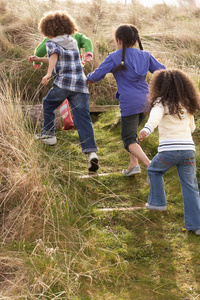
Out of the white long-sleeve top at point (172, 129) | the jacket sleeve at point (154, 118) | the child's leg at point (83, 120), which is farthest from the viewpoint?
the child's leg at point (83, 120)

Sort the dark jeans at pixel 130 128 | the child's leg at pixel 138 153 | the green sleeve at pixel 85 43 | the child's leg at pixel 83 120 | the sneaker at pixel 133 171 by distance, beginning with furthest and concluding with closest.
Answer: the green sleeve at pixel 85 43, the child's leg at pixel 83 120, the sneaker at pixel 133 171, the dark jeans at pixel 130 128, the child's leg at pixel 138 153

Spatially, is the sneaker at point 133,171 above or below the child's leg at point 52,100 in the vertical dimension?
below

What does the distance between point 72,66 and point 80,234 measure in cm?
222

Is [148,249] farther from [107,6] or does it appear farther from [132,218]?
[107,6]

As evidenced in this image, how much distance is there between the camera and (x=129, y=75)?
13.8 feet

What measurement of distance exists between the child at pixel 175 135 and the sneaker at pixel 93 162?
3.62 ft

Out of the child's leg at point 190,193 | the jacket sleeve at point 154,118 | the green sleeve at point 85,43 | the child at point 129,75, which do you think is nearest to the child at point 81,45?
the green sleeve at point 85,43

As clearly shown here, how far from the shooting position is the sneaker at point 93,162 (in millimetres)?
4469

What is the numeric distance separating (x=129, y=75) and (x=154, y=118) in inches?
41.9

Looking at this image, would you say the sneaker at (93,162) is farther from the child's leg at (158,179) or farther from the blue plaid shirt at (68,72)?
the child's leg at (158,179)

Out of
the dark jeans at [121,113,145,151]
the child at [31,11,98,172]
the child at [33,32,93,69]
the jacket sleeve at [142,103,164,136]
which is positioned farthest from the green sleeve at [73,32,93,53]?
the jacket sleeve at [142,103,164,136]

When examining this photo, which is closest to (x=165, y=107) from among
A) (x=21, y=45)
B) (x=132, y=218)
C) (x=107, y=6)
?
(x=132, y=218)

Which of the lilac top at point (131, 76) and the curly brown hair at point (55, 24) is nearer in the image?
the lilac top at point (131, 76)

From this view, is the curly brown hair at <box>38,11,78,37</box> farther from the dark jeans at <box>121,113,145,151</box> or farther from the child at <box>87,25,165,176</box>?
the dark jeans at <box>121,113,145,151</box>
